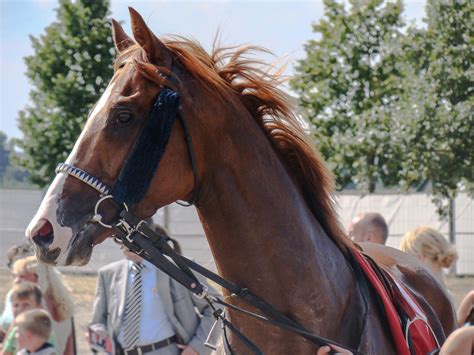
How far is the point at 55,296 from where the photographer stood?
6855 millimetres

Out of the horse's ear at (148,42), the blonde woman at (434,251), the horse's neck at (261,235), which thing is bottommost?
the blonde woman at (434,251)

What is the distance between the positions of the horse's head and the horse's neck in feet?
0.52

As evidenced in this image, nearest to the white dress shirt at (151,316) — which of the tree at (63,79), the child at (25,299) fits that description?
the child at (25,299)

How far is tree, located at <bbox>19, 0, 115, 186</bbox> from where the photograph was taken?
27016mm

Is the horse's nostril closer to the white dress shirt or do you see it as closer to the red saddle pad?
the red saddle pad

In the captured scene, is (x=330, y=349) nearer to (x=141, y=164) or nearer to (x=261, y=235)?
(x=261, y=235)

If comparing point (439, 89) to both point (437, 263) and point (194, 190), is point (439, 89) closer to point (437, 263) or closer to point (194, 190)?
point (437, 263)

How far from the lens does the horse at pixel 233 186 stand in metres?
3.12

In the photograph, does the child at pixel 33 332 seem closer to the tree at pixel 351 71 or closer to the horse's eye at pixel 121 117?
the horse's eye at pixel 121 117

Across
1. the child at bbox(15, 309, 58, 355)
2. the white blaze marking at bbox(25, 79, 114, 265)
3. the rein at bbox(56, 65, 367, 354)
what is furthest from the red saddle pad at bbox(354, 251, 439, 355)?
the child at bbox(15, 309, 58, 355)

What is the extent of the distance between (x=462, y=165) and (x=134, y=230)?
16033 millimetres

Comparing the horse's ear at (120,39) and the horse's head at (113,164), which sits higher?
the horse's ear at (120,39)

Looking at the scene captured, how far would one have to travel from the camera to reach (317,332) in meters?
3.33

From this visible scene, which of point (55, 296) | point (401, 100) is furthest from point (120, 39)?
point (401, 100)
